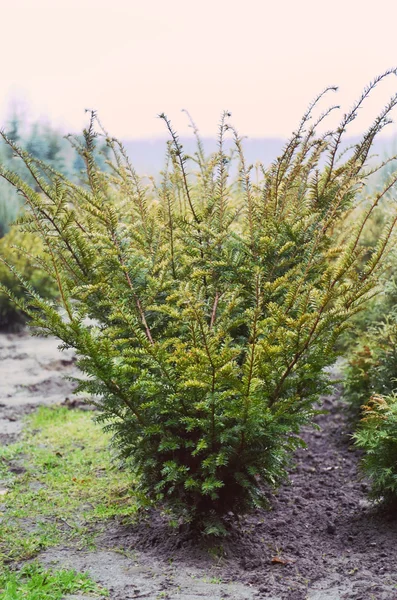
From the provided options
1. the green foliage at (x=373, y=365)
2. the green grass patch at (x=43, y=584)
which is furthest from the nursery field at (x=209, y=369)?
the green foliage at (x=373, y=365)

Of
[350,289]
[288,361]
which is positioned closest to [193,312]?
[288,361]

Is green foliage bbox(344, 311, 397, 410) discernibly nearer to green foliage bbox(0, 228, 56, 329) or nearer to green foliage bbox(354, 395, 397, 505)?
green foliage bbox(354, 395, 397, 505)

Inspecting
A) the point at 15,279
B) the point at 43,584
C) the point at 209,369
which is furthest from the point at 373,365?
the point at 15,279

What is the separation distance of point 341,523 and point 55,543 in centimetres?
166

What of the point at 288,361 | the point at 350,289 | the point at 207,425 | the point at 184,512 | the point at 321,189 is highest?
the point at 321,189

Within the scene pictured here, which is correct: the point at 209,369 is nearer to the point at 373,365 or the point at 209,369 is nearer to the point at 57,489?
the point at 57,489

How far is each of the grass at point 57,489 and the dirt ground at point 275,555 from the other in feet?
0.51

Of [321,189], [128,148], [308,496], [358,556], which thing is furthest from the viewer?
[308,496]

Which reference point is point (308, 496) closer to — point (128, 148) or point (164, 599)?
point (164, 599)

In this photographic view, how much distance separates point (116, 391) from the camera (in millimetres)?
2957

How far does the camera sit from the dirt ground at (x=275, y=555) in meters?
2.73

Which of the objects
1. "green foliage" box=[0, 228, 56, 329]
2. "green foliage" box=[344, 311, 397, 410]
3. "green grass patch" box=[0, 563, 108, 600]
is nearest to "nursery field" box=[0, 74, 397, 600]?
"green grass patch" box=[0, 563, 108, 600]

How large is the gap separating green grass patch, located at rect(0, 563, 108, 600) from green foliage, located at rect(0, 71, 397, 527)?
527 mm

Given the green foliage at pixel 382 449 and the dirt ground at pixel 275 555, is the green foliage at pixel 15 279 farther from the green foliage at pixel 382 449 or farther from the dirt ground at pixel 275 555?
the green foliage at pixel 382 449
